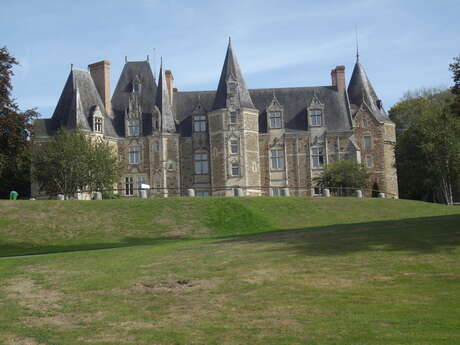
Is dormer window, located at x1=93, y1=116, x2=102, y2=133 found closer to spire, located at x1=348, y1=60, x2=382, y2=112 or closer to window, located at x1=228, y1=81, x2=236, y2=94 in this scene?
window, located at x1=228, y1=81, x2=236, y2=94

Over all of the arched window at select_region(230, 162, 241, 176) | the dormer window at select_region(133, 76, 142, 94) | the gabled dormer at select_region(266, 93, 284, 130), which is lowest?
the arched window at select_region(230, 162, 241, 176)

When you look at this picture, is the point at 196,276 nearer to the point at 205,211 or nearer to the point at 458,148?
the point at 205,211

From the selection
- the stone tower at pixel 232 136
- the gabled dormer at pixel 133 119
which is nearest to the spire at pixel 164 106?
the gabled dormer at pixel 133 119

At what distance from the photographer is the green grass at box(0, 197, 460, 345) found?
12891mm

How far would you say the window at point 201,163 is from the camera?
196 feet

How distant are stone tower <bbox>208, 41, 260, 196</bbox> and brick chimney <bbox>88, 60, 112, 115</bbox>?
9.17m

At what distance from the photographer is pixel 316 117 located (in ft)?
202

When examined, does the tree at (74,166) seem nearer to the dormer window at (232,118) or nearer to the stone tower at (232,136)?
the stone tower at (232,136)

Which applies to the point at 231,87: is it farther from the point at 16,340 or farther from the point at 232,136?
the point at 16,340

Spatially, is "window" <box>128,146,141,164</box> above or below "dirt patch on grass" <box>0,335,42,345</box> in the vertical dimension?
above

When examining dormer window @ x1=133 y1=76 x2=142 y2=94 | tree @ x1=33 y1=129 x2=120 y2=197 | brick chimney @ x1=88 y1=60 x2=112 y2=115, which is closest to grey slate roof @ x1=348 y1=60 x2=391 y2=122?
dormer window @ x1=133 y1=76 x2=142 y2=94

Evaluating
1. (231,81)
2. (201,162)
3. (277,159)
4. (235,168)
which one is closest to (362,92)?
(277,159)

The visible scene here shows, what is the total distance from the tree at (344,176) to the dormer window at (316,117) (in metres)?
8.16

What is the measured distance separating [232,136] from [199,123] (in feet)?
12.5
